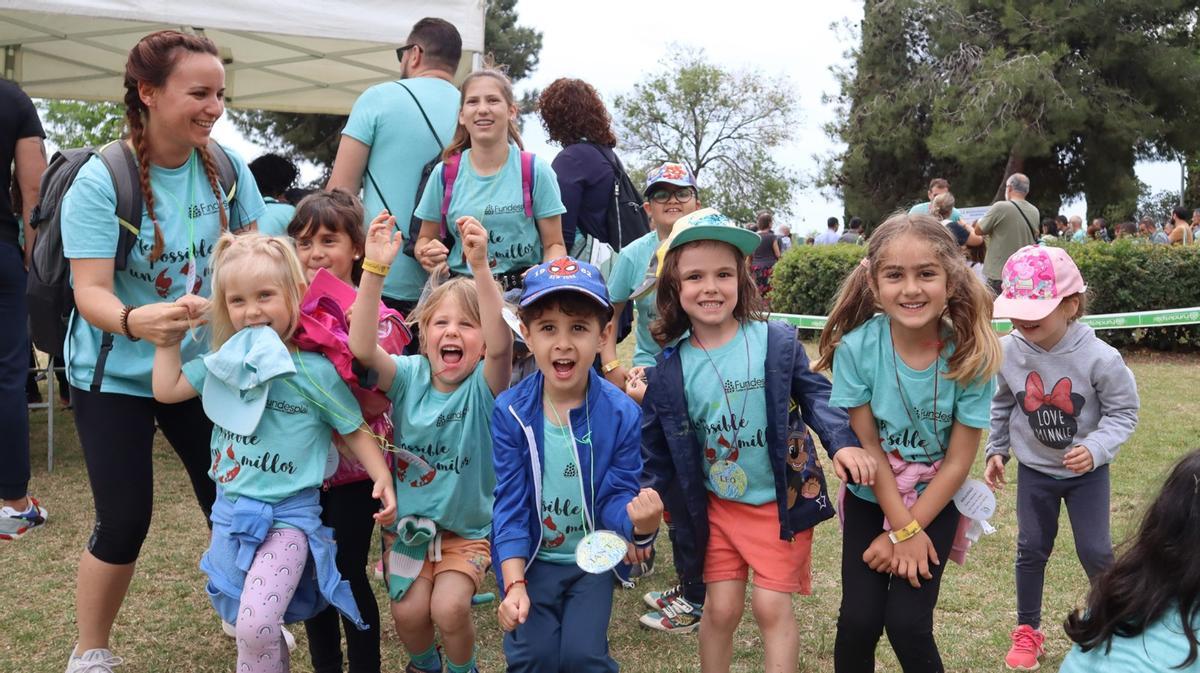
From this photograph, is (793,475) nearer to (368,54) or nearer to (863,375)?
(863,375)

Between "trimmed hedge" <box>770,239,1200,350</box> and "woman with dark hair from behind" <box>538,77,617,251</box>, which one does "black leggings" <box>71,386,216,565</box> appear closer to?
"woman with dark hair from behind" <box>538,77,617,251</box>

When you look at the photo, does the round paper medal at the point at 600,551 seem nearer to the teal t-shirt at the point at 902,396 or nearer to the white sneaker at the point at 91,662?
the teal t-shirt at the point at 902,396

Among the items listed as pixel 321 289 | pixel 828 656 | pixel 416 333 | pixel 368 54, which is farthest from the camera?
pixel 368 54

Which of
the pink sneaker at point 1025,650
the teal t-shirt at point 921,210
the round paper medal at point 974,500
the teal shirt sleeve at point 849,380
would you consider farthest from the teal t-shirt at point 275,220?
the pink sneaker at point 1025,650

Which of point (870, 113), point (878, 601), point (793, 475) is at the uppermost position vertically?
point (870, 113)

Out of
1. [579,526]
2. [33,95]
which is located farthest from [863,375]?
[33,95]

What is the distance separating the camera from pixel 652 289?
4145mm

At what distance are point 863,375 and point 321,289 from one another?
5.93 feet

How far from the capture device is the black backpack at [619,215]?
477cm

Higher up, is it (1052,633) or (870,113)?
(870,113)

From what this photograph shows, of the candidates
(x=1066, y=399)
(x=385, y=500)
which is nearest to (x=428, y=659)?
(x=385, y=500)

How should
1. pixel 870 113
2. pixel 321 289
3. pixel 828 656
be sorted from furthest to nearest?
pixel 870 113, pixel 828 656, pixel 321 289

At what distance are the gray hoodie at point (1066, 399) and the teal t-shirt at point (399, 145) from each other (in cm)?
246

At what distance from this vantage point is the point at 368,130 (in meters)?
4.27
